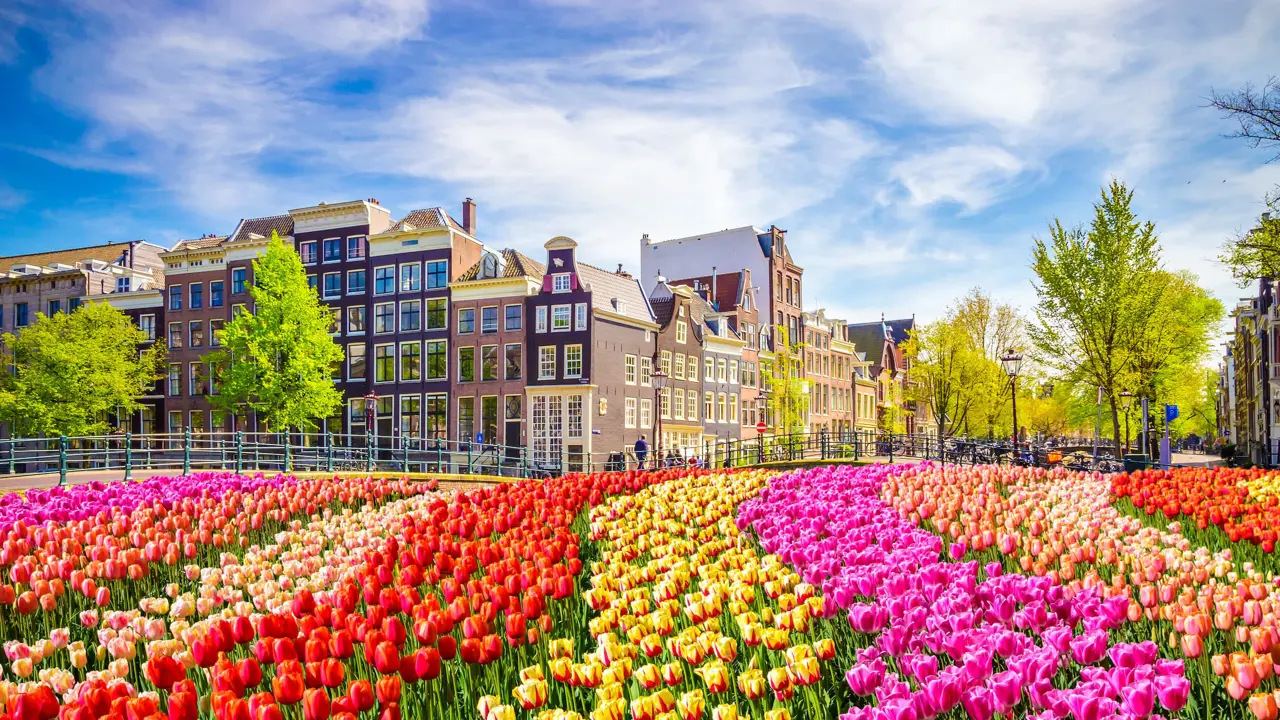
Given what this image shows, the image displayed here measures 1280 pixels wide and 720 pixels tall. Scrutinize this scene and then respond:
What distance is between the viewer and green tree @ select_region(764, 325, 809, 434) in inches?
1896

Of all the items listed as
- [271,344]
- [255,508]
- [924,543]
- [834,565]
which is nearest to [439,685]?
[834,565]

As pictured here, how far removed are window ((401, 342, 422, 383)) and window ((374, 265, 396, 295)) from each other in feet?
8.60

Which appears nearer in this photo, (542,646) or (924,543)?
(542,646)

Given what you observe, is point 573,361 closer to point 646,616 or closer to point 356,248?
point 356,248

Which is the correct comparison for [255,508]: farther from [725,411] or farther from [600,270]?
[725,411]

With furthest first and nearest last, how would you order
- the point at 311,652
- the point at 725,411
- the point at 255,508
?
the point at 725,411, the point at 255,508, the point at 311,652

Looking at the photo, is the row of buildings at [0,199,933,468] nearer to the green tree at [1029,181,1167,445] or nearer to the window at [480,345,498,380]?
the window at [480,345,498,380]

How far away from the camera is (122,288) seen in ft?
173

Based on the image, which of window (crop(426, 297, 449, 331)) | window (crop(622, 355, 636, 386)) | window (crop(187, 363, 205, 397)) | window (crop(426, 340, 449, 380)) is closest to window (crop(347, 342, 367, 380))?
window (crop(426, 340, 449, 380))

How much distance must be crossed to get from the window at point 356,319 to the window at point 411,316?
224 cm

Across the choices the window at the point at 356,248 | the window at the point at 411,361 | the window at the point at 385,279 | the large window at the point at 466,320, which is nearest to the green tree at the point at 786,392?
the large window at the point at 466,320

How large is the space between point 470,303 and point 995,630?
4080 cm

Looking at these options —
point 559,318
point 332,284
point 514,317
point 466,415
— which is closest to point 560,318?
point 559,318

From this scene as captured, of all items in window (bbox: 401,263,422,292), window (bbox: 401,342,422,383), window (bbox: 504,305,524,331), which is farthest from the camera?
window (bbox: 401,263,422,292)
